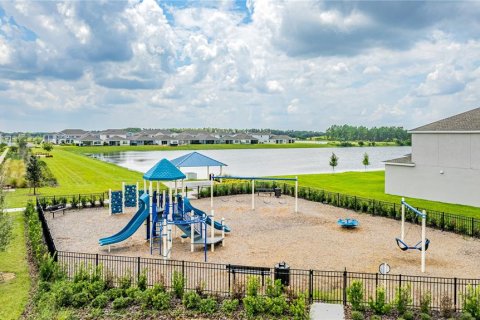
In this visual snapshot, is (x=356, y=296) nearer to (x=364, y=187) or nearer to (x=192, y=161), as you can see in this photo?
(x=192, y=161)

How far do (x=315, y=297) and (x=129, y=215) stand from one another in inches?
619

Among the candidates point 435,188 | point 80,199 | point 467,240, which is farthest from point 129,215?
point 435,188

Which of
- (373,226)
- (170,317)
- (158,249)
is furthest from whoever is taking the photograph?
(373,226)

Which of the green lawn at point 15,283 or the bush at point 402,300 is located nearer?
the bush at point 402,300

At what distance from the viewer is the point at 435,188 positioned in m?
28.3

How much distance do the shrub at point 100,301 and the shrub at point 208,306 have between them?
273 cm

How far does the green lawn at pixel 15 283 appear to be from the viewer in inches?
431

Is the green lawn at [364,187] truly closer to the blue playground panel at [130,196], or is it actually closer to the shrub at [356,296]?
the shrub at [356,296]

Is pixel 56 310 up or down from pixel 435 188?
down

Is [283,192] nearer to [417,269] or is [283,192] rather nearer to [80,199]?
[80,199]

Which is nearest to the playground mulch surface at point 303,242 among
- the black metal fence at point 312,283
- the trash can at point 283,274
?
the black metal fence at point 312,283

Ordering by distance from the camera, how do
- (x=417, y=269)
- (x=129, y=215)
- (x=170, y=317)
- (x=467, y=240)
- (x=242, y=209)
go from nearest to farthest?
(x=170, y=317) → (x=417, y=269) → (x=467, y=240) → (x=129, y=215) → (x=242, y=209)

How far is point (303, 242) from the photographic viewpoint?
1781cm

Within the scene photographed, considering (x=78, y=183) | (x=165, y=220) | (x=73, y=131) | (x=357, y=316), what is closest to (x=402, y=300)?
(x=357, y=316)
